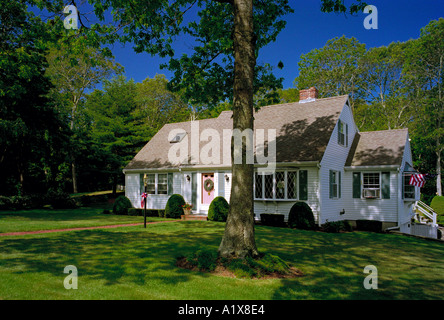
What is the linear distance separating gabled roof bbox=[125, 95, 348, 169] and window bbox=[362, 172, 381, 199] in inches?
143

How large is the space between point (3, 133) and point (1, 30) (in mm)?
5639

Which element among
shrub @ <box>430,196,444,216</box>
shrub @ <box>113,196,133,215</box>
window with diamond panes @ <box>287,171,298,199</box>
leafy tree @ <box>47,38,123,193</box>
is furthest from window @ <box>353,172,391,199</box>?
leafy tree @ <box>47,38,123,193</box>

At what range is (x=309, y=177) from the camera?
1623cm

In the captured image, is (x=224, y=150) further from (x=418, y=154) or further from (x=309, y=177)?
(x=418, y=154)

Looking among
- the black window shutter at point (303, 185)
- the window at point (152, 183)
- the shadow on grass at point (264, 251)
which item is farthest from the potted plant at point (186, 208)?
the black window shutter at point (303, 185)

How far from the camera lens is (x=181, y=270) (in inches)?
270

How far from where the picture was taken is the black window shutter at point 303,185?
53.4ft

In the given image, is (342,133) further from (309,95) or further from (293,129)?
(309,95)

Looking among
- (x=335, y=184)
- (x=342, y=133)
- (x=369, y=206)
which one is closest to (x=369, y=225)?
(x=369, y=206)

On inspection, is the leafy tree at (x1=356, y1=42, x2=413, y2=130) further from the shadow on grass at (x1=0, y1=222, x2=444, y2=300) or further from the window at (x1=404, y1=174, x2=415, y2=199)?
the shadow on grass at (x1=0, y1=222, x2=444, y2=300)

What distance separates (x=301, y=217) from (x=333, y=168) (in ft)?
12.6
